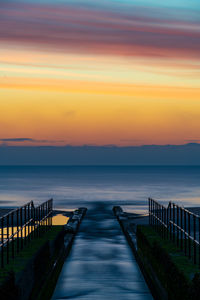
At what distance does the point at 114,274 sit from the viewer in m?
11.6

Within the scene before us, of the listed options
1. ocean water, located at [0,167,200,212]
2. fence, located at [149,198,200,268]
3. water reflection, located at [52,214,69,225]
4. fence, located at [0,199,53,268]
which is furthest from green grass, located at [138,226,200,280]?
ocean water, located at [0,167,200,212]

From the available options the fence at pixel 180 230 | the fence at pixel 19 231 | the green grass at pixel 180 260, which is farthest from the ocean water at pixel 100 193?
the green grass at pixel 180 260

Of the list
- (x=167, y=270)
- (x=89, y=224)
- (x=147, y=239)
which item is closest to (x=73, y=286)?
(x=167, y=270)

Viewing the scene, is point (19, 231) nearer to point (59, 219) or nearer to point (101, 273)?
point (101, 273)

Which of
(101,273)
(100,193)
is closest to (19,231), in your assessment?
(101,273)

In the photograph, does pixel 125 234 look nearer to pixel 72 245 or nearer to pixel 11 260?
pixel 72 245

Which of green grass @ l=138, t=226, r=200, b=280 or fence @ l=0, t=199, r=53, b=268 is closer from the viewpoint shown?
green grass @ l=138, t=226, r=200, b=280

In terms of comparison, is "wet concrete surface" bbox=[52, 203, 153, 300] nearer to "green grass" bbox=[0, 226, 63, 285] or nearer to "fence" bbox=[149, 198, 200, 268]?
"green grass" bbox=[0, 226, 63, 285]

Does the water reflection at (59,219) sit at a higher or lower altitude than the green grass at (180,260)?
lower

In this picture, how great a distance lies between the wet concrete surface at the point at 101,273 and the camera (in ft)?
31.7

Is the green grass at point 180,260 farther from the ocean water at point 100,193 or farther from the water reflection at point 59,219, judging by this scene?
the ocean water at point 100,193

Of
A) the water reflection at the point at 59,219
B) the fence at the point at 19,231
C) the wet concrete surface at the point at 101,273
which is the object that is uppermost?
the fence at the point at 19,231

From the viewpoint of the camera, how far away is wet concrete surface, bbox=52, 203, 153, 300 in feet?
31.7

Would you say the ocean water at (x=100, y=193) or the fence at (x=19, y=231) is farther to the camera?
the ocean water at (x=100, y=193)
